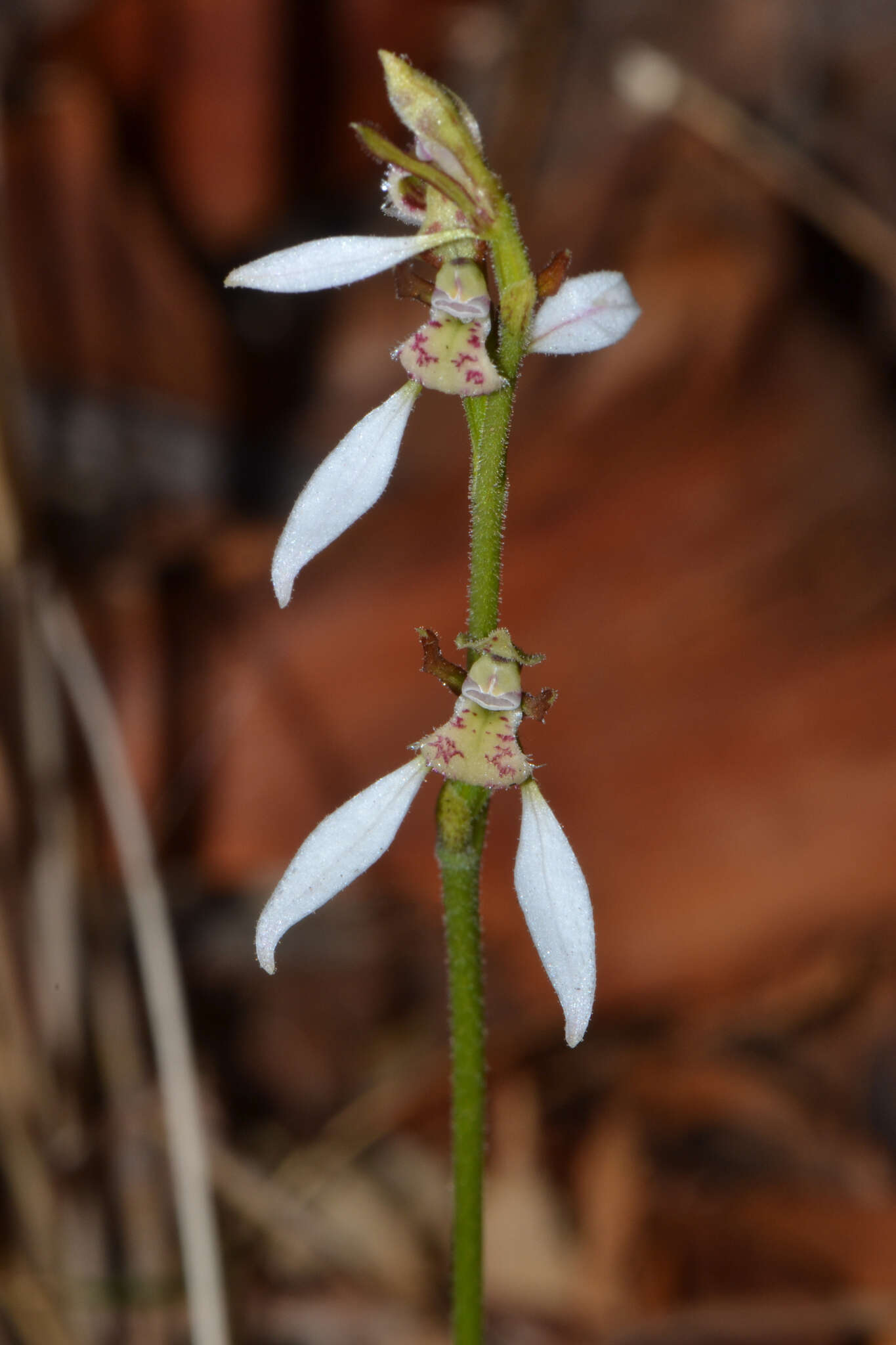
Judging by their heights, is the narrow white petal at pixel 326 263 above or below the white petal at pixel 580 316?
above

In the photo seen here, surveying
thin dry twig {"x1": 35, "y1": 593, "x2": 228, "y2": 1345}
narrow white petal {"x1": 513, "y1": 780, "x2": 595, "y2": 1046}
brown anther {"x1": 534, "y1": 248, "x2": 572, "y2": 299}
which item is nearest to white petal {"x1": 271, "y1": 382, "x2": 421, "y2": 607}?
brown anther {"x1": 534, "y1": 248, "x2": 572, "y2": 299}

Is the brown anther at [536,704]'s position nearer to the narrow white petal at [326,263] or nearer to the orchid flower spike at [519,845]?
the orchid flower spike at [519,845]

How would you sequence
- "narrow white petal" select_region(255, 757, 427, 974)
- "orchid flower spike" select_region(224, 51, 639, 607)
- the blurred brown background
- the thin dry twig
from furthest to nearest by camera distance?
1. the blurred brown background
2. the thin dry twig
3. "narrow white petal" select_region(255, 757, 427, 974)
4. "orchid flower spike" select_region(224, 51, 639, 607)

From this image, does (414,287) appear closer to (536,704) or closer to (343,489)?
(343,489)

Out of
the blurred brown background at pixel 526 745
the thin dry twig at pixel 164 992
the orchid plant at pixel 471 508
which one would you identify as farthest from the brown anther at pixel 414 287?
the blurred brown background at pixel 526 745

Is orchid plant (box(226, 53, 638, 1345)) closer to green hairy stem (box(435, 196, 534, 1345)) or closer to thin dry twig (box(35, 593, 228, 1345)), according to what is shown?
green hairy stem (box(435, 196, 534, 1345))

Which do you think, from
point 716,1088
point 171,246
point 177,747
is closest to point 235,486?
point 171,246

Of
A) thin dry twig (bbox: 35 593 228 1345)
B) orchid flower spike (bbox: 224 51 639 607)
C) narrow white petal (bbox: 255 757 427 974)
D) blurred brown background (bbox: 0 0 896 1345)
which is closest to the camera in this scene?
orchid flower spike (bbox: 224 51 639 607)

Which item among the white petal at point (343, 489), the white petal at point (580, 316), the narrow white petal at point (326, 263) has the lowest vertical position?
the white petal at point (343, 489)
